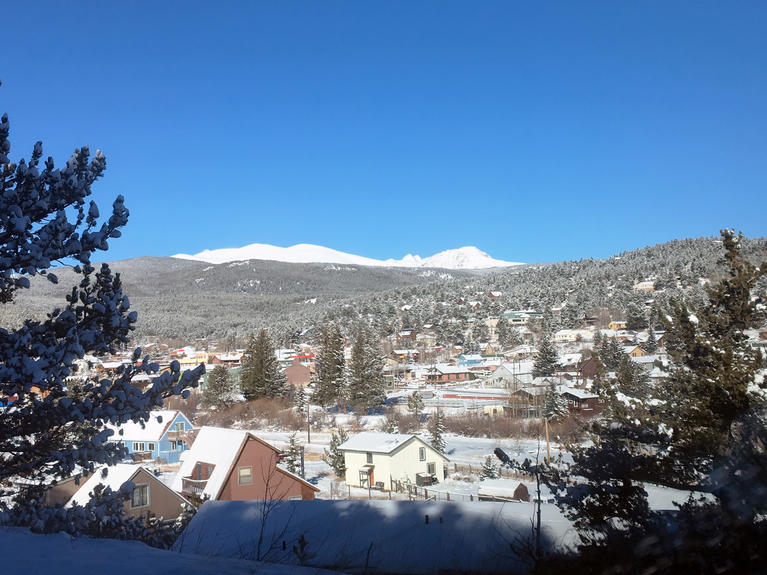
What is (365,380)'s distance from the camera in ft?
140

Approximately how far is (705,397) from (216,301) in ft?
522

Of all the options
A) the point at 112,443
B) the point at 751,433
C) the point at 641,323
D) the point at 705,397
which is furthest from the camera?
the point at 641,323

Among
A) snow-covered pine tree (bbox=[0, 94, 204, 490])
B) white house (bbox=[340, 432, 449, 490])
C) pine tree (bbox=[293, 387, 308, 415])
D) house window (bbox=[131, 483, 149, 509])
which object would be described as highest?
snow-covered pine tree (bbox=[0, 94, 204, 490])

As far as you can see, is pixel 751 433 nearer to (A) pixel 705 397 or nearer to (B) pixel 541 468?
(A) pixel 705 397

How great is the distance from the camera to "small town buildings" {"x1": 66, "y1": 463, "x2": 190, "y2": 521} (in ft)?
46.0

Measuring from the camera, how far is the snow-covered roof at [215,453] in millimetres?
16953

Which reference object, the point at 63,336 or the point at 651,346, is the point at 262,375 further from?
the point at 63,336

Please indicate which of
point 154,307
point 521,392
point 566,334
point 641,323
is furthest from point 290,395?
point 154,307

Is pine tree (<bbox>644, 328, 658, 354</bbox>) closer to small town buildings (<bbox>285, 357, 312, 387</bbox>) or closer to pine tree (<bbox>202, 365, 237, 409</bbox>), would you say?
small town buildings (<bbox>285, 357, 312, 387</bbox>)

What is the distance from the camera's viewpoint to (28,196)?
4.97 metres

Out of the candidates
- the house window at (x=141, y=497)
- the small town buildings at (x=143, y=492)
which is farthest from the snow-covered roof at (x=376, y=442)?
the house window at (x=141, y=497)

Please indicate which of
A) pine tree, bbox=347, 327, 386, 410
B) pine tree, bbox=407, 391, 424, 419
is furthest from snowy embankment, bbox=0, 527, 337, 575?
pine tree, bbox=347, 327, 386, 410

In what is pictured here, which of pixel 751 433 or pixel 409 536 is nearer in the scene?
pixel 409 536

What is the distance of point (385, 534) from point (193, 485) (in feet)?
45.8
